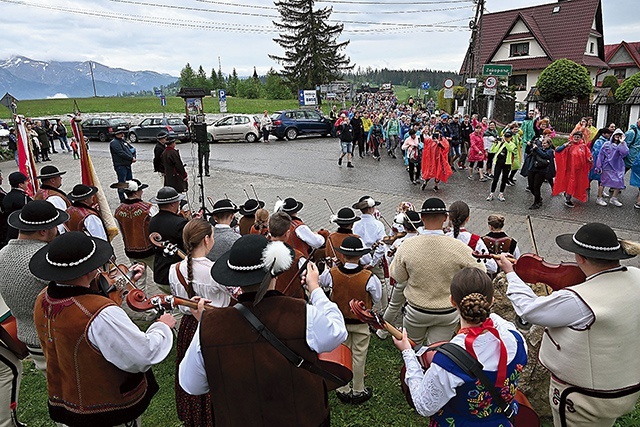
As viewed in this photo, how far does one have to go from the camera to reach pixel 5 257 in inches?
130

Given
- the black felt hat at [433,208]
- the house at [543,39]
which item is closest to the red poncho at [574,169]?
the black felt hat at [433,208]

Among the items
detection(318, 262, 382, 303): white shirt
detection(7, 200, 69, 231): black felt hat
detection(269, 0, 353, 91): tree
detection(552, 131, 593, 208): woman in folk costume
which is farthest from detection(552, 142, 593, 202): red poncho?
detection(269, 0, 353, 91): tree

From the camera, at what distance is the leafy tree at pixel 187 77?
73.2m

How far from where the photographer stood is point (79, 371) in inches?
97.5

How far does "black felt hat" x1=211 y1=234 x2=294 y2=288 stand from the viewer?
2143 millimetres

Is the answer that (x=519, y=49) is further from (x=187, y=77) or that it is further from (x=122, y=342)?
(x=187, y=77)

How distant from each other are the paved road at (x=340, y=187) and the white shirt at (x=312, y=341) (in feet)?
20.6

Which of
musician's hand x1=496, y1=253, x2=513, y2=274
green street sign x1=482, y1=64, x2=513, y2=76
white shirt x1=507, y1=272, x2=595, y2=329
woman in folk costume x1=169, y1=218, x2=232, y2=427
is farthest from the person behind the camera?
green street sign x1=482, y1=64, x2=513, y2=76

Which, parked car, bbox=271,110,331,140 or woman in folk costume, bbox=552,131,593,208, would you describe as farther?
parked car, bbox=271,110,331,140

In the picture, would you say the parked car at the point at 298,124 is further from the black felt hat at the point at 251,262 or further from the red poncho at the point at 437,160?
the black felt hat at the point at 251,262

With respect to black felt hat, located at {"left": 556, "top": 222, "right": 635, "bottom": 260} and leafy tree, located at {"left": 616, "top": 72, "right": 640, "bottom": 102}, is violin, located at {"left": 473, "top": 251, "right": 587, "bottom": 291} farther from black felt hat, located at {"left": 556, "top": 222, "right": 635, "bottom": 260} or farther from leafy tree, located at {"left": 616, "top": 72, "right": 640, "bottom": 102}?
leafy tree, located at {"left": 616, "top": 72, "right": 640, "bottom": 102}

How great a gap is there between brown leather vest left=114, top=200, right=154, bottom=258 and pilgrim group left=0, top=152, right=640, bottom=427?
5.80ft

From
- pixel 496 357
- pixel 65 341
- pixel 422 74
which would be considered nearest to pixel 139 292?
pixel 65 341

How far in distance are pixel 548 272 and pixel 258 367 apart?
8.27 feet
